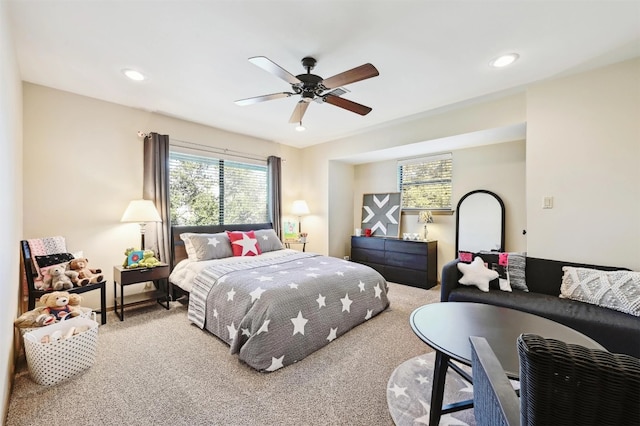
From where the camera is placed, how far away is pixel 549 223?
2793 mm

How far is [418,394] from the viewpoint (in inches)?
71.7

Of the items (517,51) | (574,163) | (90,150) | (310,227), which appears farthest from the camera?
(310,227)

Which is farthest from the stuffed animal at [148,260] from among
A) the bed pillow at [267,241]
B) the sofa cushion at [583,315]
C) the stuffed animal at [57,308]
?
the sofa cushion at [583,315]

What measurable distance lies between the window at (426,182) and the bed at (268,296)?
2035mm

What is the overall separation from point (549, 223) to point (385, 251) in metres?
2.37

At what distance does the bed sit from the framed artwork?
1855 mm

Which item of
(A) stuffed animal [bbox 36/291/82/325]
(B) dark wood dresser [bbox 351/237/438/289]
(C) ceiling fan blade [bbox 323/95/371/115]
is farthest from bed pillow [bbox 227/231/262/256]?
(C) ceiling fan blade [bbox 323/95/371/115]

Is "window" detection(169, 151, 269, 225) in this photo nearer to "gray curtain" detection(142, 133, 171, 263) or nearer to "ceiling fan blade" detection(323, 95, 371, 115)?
"gray curtain" detection(142, 133, 171, 263)

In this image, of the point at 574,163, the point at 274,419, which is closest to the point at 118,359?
the point at 274,419

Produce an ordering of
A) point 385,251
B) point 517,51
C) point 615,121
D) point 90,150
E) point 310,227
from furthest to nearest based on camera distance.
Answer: point 310,227 → point 385,251 → point 90,150 → point 615,121 → point 517,51

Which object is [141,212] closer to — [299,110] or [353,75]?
[299,110]

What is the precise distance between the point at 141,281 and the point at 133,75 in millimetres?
2203

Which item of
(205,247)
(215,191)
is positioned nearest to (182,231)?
(205,247)

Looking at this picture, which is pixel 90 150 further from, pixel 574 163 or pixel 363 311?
pixel 574 163
